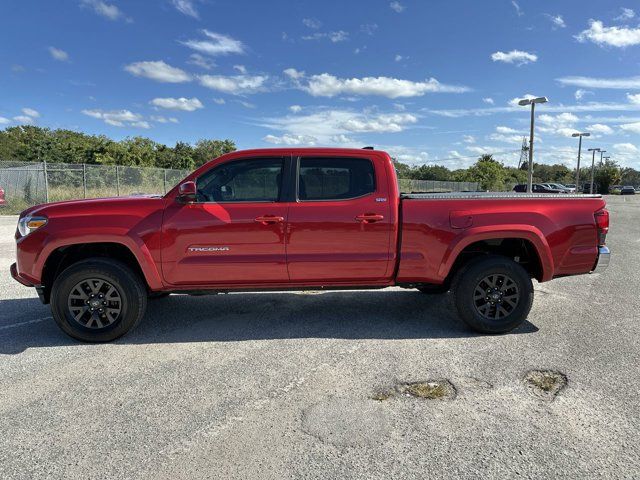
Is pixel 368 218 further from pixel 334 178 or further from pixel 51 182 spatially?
pixel 51 182

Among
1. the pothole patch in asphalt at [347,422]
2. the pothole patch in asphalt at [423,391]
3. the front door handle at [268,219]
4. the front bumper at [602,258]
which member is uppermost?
the front door handle at [268,219]

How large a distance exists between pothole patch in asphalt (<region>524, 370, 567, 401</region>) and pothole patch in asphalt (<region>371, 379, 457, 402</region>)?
62cm

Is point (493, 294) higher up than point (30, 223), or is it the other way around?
point (30, 223)

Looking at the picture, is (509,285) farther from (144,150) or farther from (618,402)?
(144,150)

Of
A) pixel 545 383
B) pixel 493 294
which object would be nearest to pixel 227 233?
pixel 493 294

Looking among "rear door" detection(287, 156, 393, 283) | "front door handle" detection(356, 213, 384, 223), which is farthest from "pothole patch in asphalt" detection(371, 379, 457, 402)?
"front door handle" detection(356, 213, 384, 223)

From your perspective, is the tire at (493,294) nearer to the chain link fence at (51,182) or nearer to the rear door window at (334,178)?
the rear door window at (334,178)

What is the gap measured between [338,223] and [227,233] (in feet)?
3.54

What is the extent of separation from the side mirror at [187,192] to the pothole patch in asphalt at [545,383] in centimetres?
331

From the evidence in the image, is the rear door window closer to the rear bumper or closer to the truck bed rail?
the truck bed rail

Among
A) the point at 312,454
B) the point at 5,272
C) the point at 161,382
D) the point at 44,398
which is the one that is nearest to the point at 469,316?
the point at 312,454

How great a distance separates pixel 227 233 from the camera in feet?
14.2

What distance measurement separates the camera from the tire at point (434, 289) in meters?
5.18

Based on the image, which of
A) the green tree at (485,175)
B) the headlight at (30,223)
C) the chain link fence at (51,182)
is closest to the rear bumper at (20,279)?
the headlight at (30,223)
